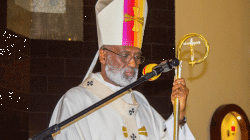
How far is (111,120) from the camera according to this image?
10.8 ft

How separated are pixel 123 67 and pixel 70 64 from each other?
1.61m

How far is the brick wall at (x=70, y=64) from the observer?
4680 millimetres

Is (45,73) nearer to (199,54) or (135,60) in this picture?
(135,60)

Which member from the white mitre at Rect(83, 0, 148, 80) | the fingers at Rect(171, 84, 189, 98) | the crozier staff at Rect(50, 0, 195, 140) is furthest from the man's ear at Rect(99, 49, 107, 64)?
the fingers at Rect(171, 84, 189, 98)

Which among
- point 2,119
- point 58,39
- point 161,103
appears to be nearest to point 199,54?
point 161,103

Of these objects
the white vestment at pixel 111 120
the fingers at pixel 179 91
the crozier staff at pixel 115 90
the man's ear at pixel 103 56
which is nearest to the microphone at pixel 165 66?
the fingers at pixel 179 91

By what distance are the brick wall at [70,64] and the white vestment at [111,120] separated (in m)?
0.99

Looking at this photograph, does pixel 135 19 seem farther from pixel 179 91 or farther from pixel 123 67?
pixel 179 91

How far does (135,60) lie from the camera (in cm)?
340

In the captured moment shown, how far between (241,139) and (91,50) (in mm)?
2773

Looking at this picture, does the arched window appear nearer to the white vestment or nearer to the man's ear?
the white vestment

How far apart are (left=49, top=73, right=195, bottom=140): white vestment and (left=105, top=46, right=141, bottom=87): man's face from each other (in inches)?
4.0

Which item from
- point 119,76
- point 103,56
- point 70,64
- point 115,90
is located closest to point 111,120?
point 115,90

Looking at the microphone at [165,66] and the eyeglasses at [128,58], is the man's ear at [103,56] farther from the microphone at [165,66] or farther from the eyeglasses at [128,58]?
the microphone at [165,66]
